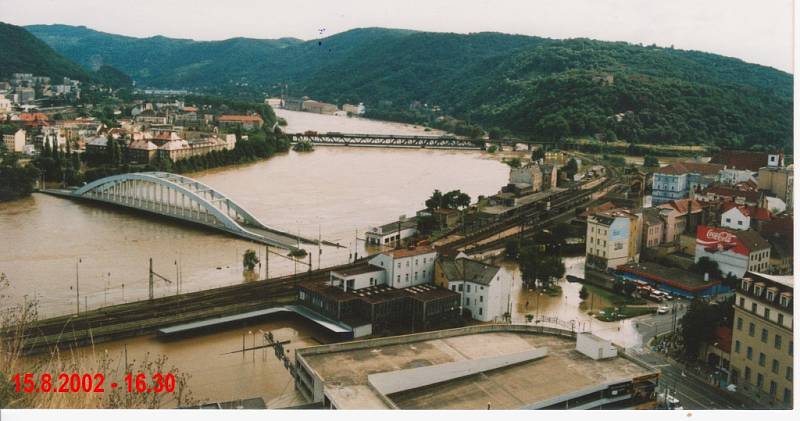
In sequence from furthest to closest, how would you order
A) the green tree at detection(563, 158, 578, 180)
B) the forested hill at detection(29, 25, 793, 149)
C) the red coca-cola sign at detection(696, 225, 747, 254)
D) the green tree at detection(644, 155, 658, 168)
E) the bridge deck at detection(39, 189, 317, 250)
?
1. the forested hill at detection(29, 25, 793, 149)
2. the green tree at detection(644, 155, 658, 168)
3. the green tree at detection(563, 158, 578, 180)
4. the bridge deck at detection(39, 189, 317, 250)
5. the red coca-cola sign at detection(696, 225, 747, 254)

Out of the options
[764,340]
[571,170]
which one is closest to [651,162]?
[571,170]

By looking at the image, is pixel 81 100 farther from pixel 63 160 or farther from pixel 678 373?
pixel 678 373

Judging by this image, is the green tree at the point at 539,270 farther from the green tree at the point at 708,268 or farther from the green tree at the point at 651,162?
the green tree at the point at 651,162

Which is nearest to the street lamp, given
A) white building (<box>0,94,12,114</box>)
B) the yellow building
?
the yellow building

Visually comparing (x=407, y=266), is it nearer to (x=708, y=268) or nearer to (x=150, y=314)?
(x=150, y=314)

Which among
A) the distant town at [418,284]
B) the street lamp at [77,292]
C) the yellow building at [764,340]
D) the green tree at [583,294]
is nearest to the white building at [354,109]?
the distant town at [418,284]

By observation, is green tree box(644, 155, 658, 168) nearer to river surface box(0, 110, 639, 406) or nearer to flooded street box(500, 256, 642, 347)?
river surface box(0, 110, 639, 406)
